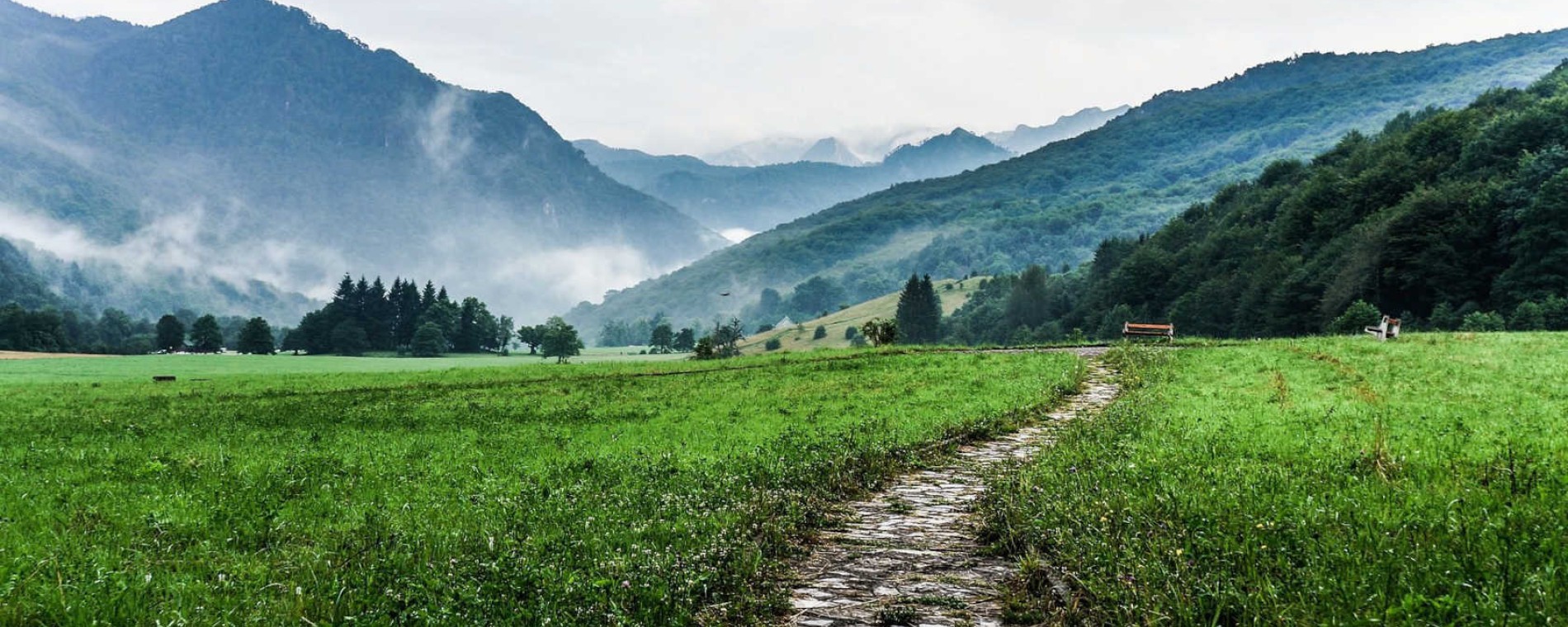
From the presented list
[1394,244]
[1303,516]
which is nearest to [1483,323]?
[1394,244]

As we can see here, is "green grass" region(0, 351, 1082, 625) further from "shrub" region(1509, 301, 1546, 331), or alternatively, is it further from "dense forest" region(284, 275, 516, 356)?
"dense forest" region(284, 275, 516, 356)

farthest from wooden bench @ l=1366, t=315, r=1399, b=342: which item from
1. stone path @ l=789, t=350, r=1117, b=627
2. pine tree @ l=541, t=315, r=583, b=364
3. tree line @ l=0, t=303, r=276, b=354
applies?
tree line @ l=0, t=303, r=276, b=354

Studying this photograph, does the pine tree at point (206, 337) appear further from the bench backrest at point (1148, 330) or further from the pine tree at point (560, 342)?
the bench backrest at point (1148, 330)

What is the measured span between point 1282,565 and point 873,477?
7.83 metres

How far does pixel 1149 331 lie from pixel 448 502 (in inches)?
2314

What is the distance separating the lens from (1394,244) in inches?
3484

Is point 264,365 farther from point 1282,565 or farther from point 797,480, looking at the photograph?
point 1282,565

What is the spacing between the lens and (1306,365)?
3108 cm

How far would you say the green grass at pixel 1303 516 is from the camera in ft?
21.4

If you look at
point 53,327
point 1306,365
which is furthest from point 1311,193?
point 53,327

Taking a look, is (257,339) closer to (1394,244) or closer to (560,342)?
(560,342)

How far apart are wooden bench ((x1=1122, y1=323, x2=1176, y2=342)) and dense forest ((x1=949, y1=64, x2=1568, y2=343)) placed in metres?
28.4

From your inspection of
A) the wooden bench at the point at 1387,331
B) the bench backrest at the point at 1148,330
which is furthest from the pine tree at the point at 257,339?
the wooden bench at the point at 1387,331

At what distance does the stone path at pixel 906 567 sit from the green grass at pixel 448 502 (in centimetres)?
53
